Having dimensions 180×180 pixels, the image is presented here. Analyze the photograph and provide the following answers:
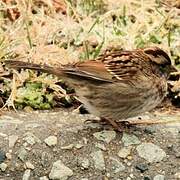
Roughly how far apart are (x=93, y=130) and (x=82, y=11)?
1.91m

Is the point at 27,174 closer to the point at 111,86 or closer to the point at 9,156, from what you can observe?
the point at 9,156

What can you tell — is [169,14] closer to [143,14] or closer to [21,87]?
[143,14]

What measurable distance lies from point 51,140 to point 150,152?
641mm

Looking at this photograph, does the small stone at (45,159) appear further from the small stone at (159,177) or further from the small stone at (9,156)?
the small stone at (159,177)

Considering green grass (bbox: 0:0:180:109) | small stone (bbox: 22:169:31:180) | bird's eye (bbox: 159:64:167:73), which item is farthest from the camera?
green grass (bbox: 0:0:180:109)

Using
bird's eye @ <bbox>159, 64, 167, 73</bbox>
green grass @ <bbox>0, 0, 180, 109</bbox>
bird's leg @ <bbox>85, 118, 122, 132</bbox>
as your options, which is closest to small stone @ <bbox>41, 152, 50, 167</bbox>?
bird's leg @ <bbox>85, 118, 122, 132</bbox>

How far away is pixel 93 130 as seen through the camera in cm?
525

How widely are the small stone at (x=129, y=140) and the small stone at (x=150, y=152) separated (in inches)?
1.9

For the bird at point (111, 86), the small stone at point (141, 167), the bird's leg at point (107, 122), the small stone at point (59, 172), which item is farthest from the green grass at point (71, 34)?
the small stone at point (141, 167)

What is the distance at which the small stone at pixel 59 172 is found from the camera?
4.94m

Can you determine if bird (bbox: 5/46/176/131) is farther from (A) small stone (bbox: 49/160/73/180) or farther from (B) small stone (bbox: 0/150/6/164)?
(B) small stone (bbox: 0/150/6/164)

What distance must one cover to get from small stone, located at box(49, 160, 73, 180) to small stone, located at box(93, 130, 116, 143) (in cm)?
33

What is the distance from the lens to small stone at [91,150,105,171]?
16.5 feet

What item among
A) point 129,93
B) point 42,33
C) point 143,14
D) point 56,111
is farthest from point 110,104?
point 143,14
